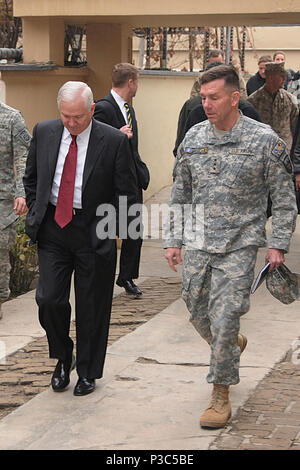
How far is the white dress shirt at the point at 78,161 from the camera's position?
5.68m

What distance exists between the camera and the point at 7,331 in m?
7.32

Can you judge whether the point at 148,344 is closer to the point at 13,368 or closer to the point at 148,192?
the point at 13,368

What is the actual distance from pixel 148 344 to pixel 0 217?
1526mm

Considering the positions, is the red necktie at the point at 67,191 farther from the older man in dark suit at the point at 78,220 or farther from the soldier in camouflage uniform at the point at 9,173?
the soldier in camouflage uniform at the point at 9,173

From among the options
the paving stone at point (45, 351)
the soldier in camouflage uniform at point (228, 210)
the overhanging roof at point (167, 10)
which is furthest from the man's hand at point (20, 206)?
the overhanging roof at point (167, 10)

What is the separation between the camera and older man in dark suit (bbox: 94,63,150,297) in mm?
8102

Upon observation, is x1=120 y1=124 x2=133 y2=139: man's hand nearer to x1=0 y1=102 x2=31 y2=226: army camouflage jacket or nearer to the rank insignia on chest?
x1=0 y1=102 x2=31 y2=226: army camouflage jacket

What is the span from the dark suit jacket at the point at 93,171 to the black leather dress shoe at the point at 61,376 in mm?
734

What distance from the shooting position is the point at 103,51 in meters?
10.5

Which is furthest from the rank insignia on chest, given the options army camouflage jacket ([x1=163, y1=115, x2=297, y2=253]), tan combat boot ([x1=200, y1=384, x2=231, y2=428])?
tan combat boot ([x1=200, y1=384, x2=231, y2=428])

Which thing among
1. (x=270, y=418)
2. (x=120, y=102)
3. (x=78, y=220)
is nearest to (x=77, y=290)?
(x=78, y=220)

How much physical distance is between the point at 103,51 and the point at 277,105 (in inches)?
75.5

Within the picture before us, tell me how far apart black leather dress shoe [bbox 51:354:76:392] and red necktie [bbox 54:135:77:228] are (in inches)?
33.7
